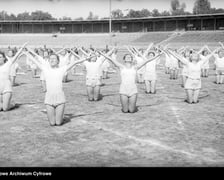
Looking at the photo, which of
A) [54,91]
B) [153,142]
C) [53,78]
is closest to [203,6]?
[53,78]

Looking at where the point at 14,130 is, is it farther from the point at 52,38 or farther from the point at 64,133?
the point at 52,38

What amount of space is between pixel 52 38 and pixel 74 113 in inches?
2640

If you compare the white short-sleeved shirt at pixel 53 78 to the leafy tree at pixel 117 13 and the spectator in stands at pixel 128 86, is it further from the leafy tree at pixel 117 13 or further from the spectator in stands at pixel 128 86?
the leafy tree at pixel 117 13

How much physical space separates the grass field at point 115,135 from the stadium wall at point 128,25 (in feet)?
182

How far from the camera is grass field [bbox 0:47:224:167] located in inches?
237

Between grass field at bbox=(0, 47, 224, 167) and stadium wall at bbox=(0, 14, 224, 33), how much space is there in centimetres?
5541

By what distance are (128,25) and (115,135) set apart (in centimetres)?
7139

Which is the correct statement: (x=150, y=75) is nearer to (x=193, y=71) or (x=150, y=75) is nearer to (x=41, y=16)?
(x=193, y=71)

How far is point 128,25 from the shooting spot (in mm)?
77000

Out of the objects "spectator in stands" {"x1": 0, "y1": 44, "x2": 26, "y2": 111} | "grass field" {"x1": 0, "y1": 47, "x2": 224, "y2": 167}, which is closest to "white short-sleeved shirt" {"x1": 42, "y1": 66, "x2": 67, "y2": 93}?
"grass field" {"x1": 0, "y1": 47, "x2": 224, "y2": 167}

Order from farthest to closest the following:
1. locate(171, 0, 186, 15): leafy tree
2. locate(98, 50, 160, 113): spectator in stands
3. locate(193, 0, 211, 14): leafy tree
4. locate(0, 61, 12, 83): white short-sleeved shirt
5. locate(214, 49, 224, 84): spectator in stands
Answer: locate(171, 0, 186, 15): leafy tree, locate(193, 0, 211, 14): leafy tree, locate(214, 49, 224, 84): spectator in stands, locate(0, 61, 12, 83): white short-sleeved shirt, locate(98, 50, 160, 113): spectator in stands

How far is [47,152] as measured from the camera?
639cm

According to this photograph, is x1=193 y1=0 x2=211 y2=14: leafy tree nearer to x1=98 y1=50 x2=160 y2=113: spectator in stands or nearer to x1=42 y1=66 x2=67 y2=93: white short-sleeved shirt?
x1=98 y1=50 x2=160 y2=113: spectator in stands
